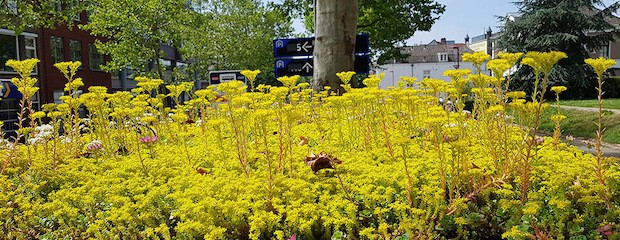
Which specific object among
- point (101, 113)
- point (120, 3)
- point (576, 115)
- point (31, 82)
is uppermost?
point (120, 3)

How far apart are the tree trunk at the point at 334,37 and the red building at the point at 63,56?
24.1 m

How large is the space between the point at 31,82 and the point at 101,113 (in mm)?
509

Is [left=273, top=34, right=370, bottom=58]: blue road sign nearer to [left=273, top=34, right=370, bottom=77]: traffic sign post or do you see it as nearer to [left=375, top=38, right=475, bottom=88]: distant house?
[left=273, top=34, right=370, bottom=77]: traffic sign post

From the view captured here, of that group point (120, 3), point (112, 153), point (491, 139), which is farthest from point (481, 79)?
point (120, 3)

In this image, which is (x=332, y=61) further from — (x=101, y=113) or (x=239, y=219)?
(x=239, y=219)

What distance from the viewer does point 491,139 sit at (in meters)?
2.39

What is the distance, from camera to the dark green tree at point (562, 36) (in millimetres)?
26969

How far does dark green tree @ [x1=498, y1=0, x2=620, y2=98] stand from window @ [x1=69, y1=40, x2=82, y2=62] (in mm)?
23505

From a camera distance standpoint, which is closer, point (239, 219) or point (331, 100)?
point (239, 219)

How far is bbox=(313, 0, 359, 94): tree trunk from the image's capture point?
187 inches

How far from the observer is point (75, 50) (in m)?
29.1

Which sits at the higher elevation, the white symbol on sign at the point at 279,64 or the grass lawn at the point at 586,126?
the white symbol on sign at the point at 279,64

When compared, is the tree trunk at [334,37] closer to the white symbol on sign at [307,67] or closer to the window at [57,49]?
the white symbol on sign at [307,67]

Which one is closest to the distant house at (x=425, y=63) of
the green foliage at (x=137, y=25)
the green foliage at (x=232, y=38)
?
the green foliage at (x=232, y=38)
